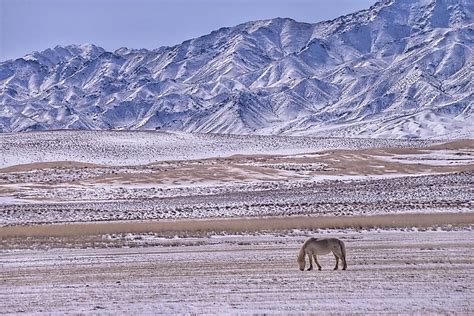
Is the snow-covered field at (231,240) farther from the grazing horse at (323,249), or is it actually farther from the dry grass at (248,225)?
the grazing horse at (323,249)

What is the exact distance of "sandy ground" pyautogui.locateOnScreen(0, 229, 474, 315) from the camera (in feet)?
52.6

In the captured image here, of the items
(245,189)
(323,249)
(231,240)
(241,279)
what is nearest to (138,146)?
(245,189)

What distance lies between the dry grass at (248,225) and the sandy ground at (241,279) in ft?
15.9

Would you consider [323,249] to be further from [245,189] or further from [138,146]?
[138,146]

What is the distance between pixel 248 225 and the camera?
116 ft

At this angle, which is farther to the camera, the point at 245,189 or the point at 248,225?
the point at 245,189

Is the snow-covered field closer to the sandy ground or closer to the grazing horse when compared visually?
the sandy ground

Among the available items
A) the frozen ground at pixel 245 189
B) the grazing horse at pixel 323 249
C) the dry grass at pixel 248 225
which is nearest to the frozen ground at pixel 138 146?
the frozen ground at pixel 245 189

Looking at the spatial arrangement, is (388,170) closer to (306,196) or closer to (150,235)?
(306,196)

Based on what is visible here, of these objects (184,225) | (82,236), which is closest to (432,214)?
(184,225)

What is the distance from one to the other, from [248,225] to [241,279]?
630 inches

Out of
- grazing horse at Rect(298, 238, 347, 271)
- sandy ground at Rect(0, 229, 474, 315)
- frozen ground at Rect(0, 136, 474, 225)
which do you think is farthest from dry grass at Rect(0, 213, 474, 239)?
grazing horse at Rect(298, 238, 347, 271)

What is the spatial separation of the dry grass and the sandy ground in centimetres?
485

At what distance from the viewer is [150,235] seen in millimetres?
32594
